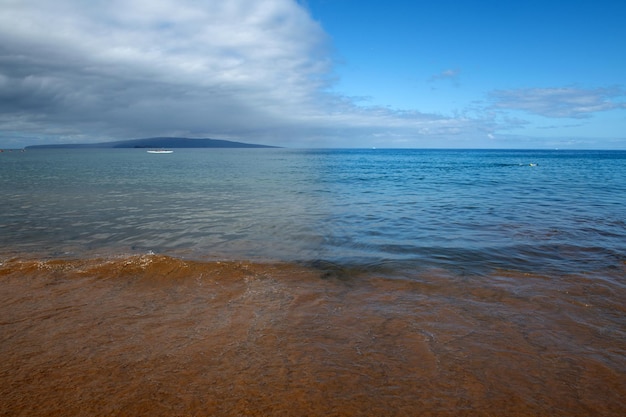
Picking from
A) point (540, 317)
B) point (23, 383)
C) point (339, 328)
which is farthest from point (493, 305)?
point (23, 383)

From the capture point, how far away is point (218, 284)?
26.6 feet

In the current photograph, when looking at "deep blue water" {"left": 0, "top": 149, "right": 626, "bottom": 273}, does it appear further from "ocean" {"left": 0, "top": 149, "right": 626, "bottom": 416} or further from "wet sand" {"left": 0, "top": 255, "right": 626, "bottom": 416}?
"wet sand" {"left": 0, "top": 255, "right": 626, "bottom": 416}

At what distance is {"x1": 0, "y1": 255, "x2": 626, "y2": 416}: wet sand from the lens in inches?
166

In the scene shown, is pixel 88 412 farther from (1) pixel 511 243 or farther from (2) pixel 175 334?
(1) pixel 511 243

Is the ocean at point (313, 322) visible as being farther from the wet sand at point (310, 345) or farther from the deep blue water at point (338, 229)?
the deep blue water at point (338, 229)

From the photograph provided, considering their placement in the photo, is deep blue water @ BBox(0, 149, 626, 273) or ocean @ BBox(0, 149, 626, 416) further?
deep blue water @ BBox(0, 149, 626, 273)

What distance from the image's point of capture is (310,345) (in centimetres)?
545

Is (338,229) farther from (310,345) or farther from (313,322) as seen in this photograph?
(310,345)

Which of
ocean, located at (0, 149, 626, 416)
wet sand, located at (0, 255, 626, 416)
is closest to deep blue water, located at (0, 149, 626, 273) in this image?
ocean, located at (0, 149, 626, 416)

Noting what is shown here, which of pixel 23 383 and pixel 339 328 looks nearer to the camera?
pixel 23 383

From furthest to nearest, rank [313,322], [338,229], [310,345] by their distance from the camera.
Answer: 1. [338,229]
2. [313,322]
3. [310,345]

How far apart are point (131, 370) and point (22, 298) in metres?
4.08

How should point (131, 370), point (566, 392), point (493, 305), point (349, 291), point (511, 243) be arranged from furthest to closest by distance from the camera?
point (511, 243), point (349, 291), point (493, 305), point (131, 370), point (566, 392)

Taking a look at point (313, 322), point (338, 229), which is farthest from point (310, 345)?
point (338, 229)
